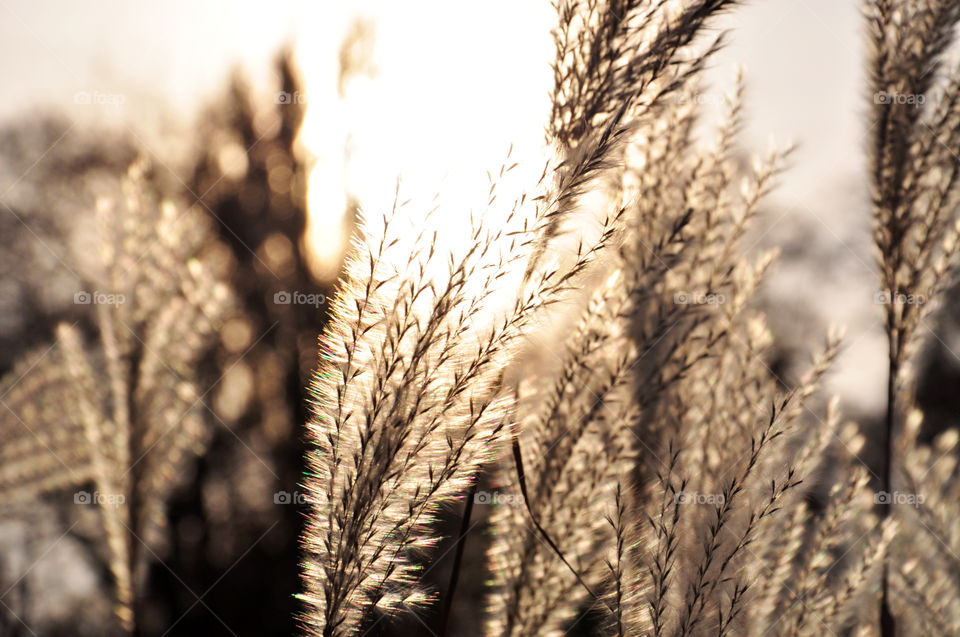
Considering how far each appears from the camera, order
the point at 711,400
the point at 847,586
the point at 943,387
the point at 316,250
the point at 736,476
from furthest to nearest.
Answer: the point at 943,387 → the point at 316,250 → the point at 711,400 → the point at 847,586 → the point at 736,476

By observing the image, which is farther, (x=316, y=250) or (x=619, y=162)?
(x=316, y=250)

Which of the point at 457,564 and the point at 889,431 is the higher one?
the point at 889,431

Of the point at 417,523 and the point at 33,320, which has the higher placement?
the point at 33,320

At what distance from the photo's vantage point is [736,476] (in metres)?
1.09

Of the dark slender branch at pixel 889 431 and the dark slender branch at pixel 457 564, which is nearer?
the dark slender branch at pixel 457 564

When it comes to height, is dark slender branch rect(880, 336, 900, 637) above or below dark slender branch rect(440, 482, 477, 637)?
above

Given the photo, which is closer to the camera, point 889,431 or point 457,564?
point 457,564

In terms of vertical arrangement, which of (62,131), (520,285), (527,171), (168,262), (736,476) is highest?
(62,131)

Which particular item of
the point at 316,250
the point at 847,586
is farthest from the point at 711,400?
the point at 316,250

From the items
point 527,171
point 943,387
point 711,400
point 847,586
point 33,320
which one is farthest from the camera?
point 943,387

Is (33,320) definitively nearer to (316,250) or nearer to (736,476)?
(316,250)

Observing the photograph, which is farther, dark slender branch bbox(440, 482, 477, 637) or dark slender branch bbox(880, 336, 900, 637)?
dark slender branch bbox(880, 336, 900, 637)

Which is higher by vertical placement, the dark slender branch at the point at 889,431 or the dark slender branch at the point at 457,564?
the dark slender branch at the point at 889,431

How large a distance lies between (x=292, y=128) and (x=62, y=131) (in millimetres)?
2913
